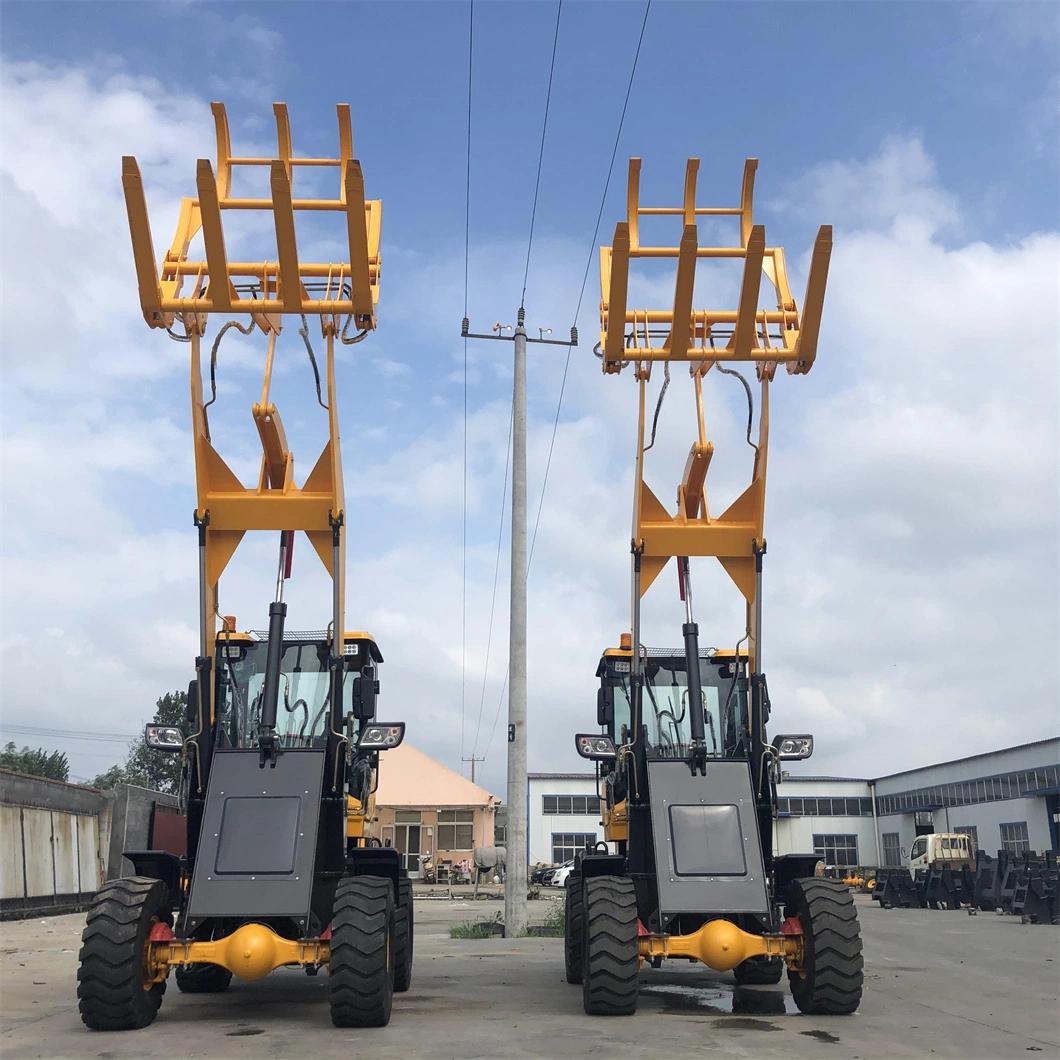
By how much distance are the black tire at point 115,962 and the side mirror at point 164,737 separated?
1.51 meters

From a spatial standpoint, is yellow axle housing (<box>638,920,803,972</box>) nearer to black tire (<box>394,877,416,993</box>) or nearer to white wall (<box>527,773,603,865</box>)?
black tire (<box>394,877,416,993</box>)

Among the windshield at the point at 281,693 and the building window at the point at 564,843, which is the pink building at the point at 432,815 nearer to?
the building window at the point at 564,843

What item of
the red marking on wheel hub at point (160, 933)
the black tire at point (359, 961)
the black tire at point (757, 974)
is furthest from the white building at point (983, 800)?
the red marking on wheel hub at point (160, 933)

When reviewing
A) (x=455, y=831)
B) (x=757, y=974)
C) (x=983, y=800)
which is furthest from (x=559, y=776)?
(x=757, y=974)

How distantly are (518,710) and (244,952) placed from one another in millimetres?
10363

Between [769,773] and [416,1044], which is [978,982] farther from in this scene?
[416,1044]

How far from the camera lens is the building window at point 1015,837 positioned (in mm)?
41188

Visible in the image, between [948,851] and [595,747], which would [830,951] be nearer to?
[595,747]

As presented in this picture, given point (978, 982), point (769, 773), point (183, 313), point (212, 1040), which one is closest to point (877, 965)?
point (978, 982)

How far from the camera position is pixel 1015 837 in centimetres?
4203

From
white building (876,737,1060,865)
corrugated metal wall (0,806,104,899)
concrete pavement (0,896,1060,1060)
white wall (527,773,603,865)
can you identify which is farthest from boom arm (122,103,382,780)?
white wall (527,773,603,865)

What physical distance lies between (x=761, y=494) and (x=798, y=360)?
136 centimetres

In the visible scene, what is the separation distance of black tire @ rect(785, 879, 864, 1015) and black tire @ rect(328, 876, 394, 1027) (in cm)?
349

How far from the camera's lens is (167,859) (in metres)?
9.55
